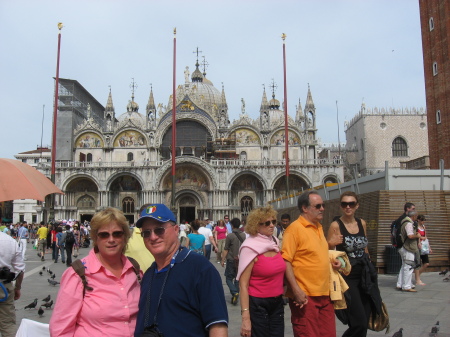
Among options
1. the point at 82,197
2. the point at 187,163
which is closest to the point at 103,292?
the point at 187,163

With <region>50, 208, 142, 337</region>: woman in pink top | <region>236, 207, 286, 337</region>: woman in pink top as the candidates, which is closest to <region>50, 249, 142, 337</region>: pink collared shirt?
<region>50, 208, 142, 337</region>: woman in pink top

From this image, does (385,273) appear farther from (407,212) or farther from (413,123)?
Answer: (413,123)

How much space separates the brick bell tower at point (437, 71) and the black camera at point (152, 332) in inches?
1190

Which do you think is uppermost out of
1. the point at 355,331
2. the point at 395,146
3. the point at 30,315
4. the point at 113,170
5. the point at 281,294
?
the point at 395,146

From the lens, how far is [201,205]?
43.4m

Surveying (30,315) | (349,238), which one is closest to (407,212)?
(349,238)

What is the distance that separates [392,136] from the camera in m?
51.8

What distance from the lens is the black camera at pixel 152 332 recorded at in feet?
9.18

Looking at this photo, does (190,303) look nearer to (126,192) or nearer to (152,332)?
(152,332)

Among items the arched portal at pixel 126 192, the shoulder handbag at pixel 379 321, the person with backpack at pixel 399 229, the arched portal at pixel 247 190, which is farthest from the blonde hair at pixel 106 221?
the arched portal at pixel 126 192

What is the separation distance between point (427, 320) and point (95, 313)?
604 centimetres

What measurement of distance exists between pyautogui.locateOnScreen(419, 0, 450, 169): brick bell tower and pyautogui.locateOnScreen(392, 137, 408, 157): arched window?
2059 centimetres

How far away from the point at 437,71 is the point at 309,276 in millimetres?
30331

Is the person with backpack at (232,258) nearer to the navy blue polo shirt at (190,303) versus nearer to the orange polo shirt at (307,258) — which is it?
the orange polo shirt at (307,258)
